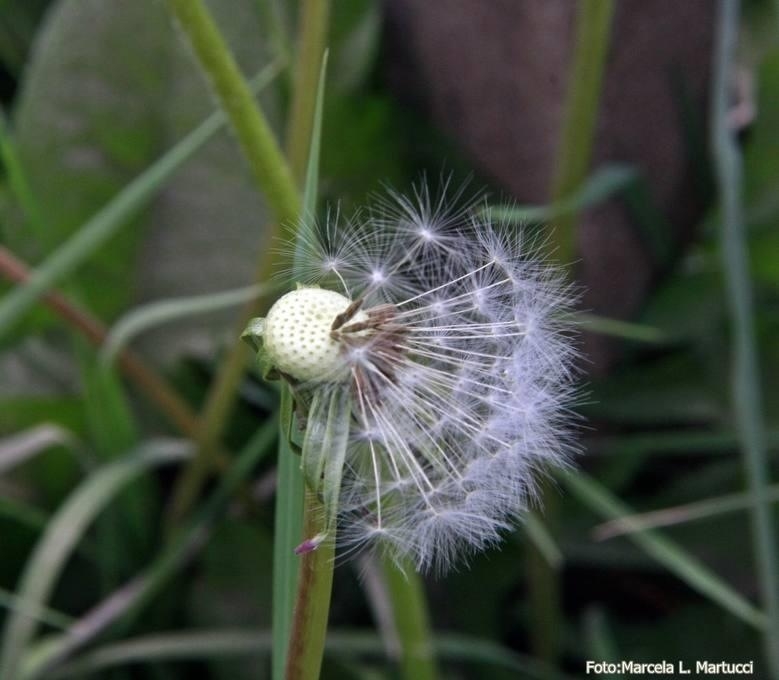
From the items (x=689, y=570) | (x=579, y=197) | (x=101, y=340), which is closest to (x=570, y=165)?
(x=579, y=197)

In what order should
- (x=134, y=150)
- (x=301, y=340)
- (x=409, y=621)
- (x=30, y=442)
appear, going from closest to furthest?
(x=301, y=340)
(x=409, y=621)
(x=30, y=442)
(x=134, y=150)

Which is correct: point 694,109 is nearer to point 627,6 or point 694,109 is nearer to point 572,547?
point 627,6

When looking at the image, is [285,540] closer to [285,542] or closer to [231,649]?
[285,542]

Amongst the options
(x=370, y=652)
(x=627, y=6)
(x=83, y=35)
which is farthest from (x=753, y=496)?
(x=83, y=35)

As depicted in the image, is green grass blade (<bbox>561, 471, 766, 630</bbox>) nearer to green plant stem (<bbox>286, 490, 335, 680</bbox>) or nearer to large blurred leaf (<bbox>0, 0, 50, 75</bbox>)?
green plant stem (<bbox>286, 490, 335, 680</bbox>)

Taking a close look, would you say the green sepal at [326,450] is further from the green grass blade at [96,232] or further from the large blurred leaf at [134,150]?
the large blurred leaf at [134,150]

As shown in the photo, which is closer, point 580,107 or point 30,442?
point 580,107

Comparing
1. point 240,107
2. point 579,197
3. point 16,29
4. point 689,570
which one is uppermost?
point 16,29
